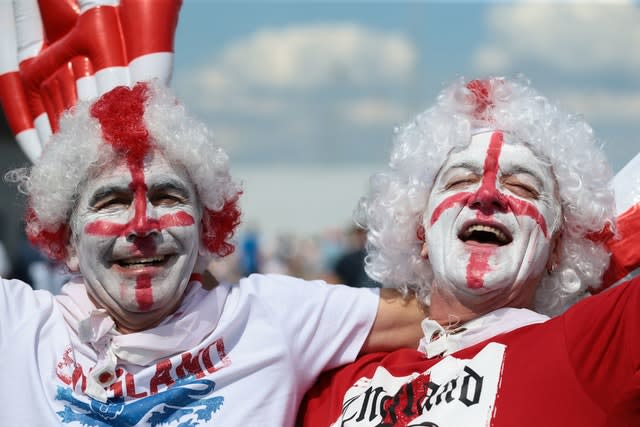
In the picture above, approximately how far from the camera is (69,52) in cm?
341

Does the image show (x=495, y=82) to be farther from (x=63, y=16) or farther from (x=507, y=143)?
(x=63, y=16)

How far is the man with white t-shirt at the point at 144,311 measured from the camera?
2564 mm

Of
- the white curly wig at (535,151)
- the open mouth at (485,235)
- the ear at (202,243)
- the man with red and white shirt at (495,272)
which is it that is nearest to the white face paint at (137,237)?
the ear at (202,243)

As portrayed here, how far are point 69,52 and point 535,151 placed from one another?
187 cm

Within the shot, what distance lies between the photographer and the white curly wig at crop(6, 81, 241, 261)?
8.73ft

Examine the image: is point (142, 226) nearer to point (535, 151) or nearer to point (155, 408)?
point (155, 408)

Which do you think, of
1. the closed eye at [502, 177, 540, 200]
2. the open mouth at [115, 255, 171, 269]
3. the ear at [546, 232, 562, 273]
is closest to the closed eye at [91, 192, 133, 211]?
the open mouth at [115, 255, 171, 269]

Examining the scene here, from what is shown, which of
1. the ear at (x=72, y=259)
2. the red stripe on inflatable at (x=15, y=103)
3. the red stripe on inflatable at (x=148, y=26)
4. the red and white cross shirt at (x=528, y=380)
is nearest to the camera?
the red and white cross shirt at (x=528, y=380)

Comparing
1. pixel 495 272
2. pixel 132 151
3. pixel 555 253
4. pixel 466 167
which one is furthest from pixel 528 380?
pixel 132 151

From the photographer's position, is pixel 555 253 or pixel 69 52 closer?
pixel 555 253

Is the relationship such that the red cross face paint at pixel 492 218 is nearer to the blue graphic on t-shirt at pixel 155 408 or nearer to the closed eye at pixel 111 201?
the blue graphic on t-shirt at pixel 155 408

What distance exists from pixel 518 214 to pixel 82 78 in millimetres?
1768

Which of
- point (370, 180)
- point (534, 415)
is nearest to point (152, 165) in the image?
point (370, 180)

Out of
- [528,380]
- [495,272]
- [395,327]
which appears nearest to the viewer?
[528,380]
